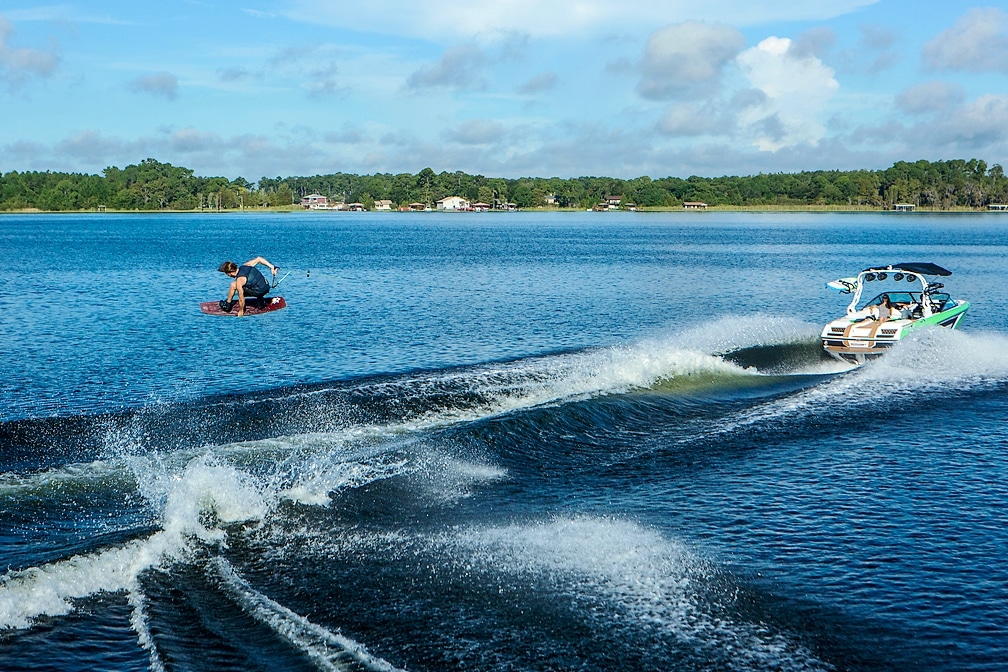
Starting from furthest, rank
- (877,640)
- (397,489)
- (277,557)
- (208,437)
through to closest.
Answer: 1. (208,437)
2. (397,489)
3. (277,557)
4. (877,640)

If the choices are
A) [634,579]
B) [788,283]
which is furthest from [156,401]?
[788,283]

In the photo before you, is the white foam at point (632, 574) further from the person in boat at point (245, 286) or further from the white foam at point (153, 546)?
the person in boat at point (245, 286)

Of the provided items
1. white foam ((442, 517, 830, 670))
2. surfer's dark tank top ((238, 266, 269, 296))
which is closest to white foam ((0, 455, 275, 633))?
white foam ((442, 517, 830, 670))

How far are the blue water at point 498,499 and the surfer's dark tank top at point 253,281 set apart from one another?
8.98ft

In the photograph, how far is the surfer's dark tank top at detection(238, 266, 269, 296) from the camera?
28.2m

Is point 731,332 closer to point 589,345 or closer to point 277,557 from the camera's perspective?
point 589,345

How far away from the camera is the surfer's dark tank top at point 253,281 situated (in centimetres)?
2820

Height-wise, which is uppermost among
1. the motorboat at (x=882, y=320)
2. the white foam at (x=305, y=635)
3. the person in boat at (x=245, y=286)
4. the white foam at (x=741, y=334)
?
the person in boat at (x=245, y=286)

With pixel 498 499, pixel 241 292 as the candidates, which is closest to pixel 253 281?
pixel 241 292

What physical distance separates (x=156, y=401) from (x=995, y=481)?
20.8 metres

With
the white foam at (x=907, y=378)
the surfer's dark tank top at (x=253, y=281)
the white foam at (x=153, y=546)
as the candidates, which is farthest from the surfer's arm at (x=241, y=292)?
the white foam at (x=907, y=378)

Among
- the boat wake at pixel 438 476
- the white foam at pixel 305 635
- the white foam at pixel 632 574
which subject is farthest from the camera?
the boat wake at pixel 438 476

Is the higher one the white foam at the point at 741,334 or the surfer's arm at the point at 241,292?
the surfer's arm at the point at 241,292

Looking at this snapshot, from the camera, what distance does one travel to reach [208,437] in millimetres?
21297
